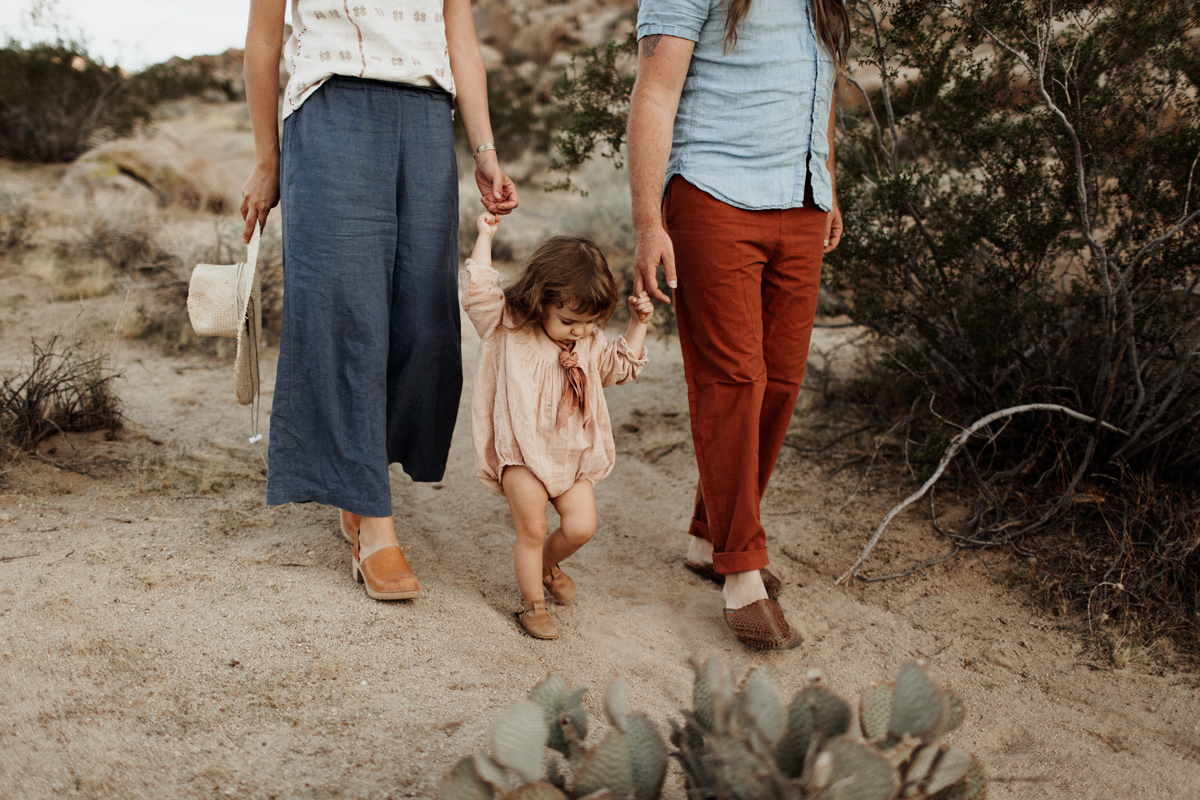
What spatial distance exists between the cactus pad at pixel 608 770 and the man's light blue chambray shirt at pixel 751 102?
Answer: 5.01 feet

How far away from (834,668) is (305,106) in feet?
7.08

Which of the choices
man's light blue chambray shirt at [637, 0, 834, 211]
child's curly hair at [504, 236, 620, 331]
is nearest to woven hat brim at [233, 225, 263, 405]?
child's curly hair at [504, 236, 620, 331]

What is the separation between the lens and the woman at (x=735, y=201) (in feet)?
7.39

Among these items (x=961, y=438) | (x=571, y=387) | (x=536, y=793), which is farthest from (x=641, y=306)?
(x=536, y=793)

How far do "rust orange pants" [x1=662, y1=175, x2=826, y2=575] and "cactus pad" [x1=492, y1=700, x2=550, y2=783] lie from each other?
125cm

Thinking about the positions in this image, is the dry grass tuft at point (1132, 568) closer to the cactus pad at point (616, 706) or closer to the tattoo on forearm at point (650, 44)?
the cactus pad at point (616, 706)

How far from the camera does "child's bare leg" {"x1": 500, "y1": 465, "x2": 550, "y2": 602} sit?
235 centimetres

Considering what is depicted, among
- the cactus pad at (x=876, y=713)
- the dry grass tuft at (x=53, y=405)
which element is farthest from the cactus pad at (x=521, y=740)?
the dry grass tuft at (x=53, y=405)

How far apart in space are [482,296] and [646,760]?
135 cm

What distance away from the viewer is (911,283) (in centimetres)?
346

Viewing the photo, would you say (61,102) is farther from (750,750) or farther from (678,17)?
(750,750)

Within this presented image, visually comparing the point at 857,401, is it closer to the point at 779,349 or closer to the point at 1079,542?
A: the point at 1079,542

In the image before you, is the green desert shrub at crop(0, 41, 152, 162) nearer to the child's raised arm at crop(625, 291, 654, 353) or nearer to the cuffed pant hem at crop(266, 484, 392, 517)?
the cuffed pant hem at crop(266, 484, 392, 517)

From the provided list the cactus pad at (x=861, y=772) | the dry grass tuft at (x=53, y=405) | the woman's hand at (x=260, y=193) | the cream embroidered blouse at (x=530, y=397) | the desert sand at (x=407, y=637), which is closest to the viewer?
the cactus pad at (x=861, y=772)
